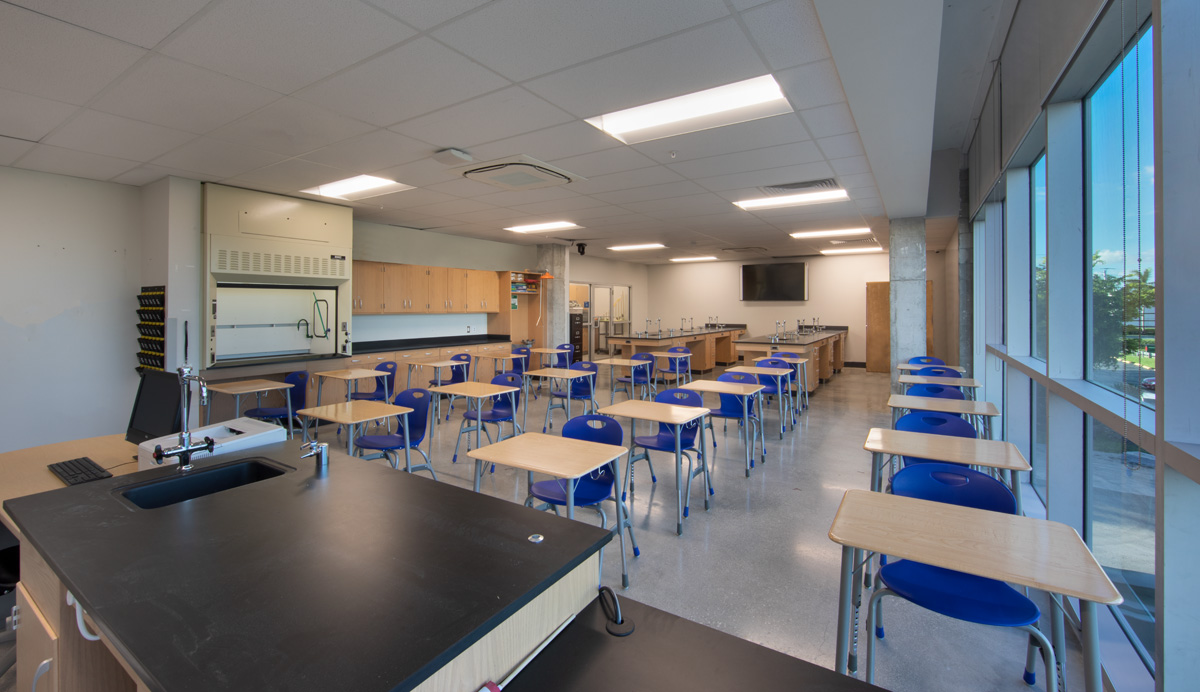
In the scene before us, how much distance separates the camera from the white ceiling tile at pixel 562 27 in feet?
7.35

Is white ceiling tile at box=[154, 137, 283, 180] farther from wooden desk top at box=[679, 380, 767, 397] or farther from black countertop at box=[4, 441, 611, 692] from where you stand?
wooden desk top at box=[679, 380, 767, 397]

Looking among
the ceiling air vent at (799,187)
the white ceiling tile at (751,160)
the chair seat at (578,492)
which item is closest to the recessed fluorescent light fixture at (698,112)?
the white ceiling tile at (751,160)

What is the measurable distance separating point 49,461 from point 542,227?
253 inches

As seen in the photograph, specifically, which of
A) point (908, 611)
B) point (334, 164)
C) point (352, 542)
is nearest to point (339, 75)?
point (334, 164)

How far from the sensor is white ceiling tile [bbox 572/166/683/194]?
4.82 metres

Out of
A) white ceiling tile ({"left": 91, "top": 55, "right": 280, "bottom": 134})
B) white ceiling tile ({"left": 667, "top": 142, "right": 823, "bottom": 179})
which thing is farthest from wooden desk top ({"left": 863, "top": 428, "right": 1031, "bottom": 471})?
white ceiling tile ({"left": 91, "top": 55, "right": 280, "bottom": 134})

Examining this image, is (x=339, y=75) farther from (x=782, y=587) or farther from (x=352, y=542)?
(x=782, y=587)

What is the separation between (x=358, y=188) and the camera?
548cm

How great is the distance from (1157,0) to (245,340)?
7.24 m

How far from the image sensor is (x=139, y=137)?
3.83 meters

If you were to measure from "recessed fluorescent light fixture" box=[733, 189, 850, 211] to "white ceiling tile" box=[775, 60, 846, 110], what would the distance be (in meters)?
2.66

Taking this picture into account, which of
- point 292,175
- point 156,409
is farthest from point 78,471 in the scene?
point 292,175

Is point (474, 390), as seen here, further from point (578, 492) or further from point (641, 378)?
point (641, 378)

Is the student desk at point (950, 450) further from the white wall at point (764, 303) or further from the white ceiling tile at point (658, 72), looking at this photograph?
the white wall at point (764, 303)
